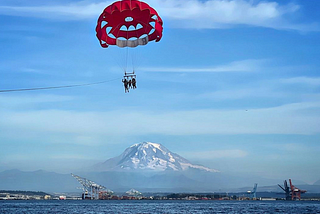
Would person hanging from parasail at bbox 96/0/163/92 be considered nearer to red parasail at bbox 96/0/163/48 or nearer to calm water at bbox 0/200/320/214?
red parasail at bbox 96/0/163/48

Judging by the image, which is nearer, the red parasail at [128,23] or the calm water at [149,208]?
the red parasail at [128,23]

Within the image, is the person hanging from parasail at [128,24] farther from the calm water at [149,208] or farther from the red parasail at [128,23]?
the calm water at [149,208]

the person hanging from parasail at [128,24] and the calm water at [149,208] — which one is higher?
the person hanging from parasail at [128,24]

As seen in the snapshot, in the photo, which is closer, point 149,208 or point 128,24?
point 128,24

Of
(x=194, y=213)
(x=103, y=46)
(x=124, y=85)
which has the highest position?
(x=103, y=46)

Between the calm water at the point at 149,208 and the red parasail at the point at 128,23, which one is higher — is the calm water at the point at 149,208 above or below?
below

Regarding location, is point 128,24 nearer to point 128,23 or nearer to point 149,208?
point 128,23

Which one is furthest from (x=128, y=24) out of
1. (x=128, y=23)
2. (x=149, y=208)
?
(x=149, y=208)

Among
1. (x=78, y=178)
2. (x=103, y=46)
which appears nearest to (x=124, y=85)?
(x=103, y=46)

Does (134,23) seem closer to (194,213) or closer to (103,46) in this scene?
(103,46)

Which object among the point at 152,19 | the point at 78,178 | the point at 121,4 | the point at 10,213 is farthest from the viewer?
the point at 78,178

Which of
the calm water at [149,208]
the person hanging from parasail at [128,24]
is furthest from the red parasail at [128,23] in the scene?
the calm water at [149,208]
